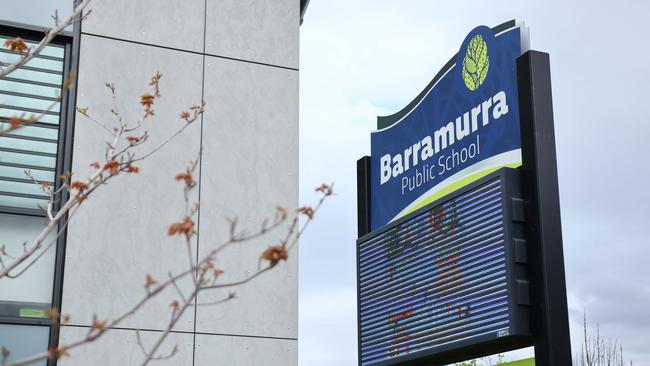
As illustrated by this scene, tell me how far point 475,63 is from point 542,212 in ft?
10.4

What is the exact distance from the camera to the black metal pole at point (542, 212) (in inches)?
386

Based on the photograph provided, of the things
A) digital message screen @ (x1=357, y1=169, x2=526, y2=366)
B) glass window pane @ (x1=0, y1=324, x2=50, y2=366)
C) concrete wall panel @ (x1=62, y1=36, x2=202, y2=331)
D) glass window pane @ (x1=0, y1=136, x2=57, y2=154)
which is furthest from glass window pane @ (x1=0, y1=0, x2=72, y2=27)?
digital message screen @ (x1=357, y1=169, x2=526, y2=366)

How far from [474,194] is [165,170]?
18.1 ft

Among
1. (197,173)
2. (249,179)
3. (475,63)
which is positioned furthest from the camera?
(475,63)

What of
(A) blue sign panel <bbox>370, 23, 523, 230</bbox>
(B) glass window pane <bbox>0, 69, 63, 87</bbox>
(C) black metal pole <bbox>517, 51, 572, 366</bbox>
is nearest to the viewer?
(B) glass window pane <bbox>0, 69, 63, 87</bbox>

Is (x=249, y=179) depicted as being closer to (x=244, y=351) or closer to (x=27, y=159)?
(x=244, y=351)

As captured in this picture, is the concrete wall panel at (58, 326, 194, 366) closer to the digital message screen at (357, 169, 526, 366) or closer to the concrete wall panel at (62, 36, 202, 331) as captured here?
the concrete wall panel at (62, 36, 202, 331)

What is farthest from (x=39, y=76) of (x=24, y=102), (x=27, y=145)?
(x=27, y=145)

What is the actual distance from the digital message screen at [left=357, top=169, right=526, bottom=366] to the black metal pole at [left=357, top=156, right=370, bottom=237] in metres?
0.65

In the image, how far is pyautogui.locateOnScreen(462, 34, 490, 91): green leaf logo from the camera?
484 inches

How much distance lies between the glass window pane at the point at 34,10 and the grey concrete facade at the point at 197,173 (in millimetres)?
220

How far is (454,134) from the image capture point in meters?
13.0

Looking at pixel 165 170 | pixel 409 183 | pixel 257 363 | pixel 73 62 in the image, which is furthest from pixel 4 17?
pixel 409 183

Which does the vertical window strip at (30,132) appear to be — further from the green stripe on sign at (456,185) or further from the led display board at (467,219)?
the green stripe on sign at (456,185)
